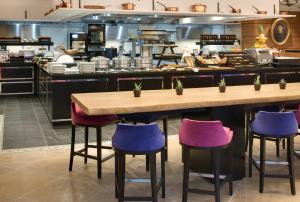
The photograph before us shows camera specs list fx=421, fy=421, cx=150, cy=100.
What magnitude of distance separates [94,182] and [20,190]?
2.42ft

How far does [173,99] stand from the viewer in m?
3.86

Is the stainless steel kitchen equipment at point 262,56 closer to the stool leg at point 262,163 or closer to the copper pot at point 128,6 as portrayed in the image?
the copper pot at point 128,6

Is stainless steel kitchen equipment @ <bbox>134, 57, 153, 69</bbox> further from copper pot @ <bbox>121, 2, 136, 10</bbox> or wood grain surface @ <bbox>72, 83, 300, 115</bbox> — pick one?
wood grain surface @ <bbox>72, 83, 300, 115</bbox>

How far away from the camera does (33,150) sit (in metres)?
5.62

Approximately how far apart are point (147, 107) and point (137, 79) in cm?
401

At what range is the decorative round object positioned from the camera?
45.9 feet

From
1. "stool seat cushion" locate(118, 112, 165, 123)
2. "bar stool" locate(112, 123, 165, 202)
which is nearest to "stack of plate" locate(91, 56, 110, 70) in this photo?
"stool seat cushion" locate(118, 112, 165, 123)

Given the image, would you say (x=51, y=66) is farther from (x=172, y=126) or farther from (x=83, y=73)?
(x=172, y=126)

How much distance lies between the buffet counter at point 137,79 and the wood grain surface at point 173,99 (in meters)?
2.95

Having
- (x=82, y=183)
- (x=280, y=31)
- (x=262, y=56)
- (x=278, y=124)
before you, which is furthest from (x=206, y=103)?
(x=280, y=31)

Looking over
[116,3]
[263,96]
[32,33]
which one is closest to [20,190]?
[263,96]

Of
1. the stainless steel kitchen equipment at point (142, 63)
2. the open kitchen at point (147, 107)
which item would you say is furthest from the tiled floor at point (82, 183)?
the stainless steel kitchen equipment at point (142, 63)

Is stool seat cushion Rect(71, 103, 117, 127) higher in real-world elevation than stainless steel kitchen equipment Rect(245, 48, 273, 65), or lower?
lower

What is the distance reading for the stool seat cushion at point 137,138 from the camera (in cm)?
336
